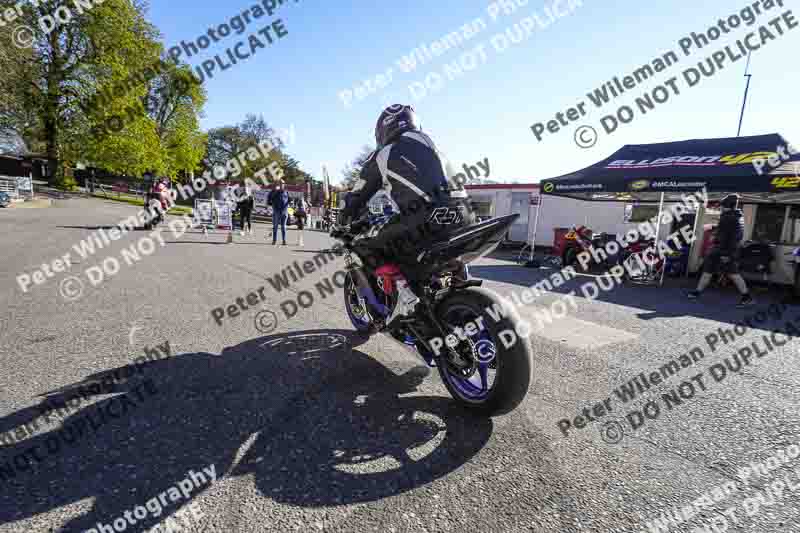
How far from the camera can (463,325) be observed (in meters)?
2.53

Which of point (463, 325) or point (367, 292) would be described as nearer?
point (463, 325)

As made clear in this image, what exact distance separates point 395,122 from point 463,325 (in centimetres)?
168

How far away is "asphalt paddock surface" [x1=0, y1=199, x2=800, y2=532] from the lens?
1.63 m

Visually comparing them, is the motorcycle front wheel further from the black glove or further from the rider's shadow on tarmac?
the black glove

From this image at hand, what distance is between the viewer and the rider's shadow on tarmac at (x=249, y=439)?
1.68 meters

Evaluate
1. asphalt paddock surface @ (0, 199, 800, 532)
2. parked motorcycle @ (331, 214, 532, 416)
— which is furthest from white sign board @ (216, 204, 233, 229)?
parked motorcycle @ (331, 214, 532, 416)

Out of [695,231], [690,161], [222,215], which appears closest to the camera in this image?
[690,161]

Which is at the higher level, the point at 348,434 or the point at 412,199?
the point at 412,199

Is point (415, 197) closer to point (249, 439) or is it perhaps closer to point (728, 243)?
point (249, 439)

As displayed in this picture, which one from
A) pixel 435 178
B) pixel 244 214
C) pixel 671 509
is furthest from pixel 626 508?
pixel 244 214

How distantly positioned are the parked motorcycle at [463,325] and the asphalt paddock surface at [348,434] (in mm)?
222

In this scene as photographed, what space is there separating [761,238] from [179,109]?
4576cm

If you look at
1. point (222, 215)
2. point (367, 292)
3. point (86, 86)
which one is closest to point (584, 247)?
point (367, 292)

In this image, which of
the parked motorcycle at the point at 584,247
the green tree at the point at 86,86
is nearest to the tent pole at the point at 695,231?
the parked motorcycle at the point at 584,247
